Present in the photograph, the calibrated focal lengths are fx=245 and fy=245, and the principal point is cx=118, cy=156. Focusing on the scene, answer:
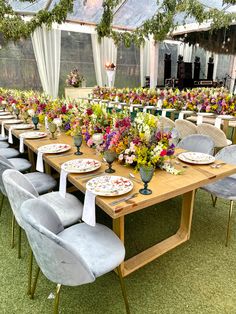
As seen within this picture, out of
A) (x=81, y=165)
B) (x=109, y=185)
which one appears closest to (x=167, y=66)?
(x=81, y=165)

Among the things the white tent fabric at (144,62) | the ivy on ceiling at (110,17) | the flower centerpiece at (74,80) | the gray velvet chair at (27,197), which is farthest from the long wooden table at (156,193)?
the white tent fabric at (144,62)

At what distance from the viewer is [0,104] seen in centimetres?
482

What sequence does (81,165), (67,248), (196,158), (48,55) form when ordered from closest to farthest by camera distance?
(67,248), (81,165), (196,158), (48,55)

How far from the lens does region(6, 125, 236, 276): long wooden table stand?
1301 mm

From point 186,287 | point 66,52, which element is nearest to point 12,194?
point 186,287

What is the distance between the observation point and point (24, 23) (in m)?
6.01

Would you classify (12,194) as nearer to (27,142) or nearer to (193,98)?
(27,142)

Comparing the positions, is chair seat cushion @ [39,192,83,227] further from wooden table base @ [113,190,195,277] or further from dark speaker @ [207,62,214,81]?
dark speaker @ [207,62,214,81]

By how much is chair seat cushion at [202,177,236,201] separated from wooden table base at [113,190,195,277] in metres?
0.24

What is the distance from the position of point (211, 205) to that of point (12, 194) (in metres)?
2.04

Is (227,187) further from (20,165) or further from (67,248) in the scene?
(20,165)

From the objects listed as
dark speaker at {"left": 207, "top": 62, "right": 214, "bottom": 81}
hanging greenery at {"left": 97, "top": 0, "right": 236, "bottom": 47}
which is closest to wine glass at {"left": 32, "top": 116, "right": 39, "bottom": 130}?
hanging greenery at {"left": 97, "top": 0, "right": 236, "bottom": 47}

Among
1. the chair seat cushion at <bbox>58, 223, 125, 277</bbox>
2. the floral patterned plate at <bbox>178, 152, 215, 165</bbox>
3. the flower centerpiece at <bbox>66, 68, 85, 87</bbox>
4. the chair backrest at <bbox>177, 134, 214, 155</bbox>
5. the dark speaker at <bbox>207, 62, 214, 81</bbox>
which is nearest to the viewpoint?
the chair seat cushion at <bbox>58, 223, 125, 277</bbox>

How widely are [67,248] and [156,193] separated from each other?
0.59 meters
